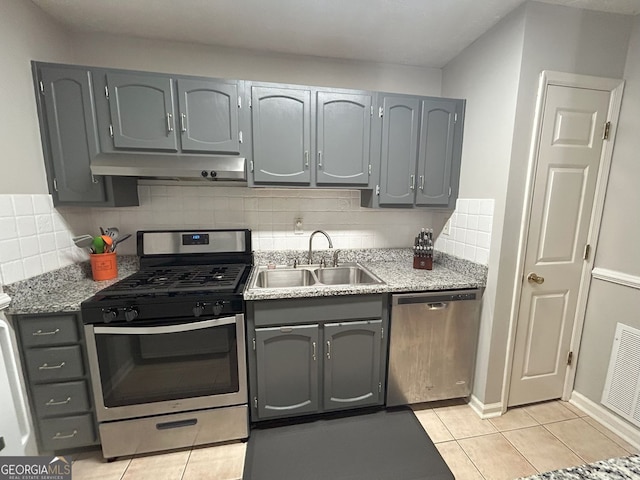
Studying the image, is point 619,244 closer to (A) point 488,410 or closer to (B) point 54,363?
(A) point 488,410

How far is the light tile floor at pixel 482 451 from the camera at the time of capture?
1.50 m

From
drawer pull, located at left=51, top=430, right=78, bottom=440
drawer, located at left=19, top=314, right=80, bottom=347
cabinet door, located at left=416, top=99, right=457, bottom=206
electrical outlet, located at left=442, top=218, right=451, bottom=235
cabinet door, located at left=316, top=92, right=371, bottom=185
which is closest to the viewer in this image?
drawer, located at left=19, top=314, right=80, bottom=347

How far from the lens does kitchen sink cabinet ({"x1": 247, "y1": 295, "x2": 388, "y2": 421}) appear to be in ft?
5.38

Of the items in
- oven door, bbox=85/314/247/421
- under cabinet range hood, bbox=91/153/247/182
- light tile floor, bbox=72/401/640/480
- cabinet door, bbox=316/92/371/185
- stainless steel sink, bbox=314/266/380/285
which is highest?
cabinet door, bbox=316/92/371/185

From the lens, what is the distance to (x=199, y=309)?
4.89ft

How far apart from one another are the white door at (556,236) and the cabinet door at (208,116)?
187 centimetres

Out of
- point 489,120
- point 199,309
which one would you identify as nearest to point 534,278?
point 489,120

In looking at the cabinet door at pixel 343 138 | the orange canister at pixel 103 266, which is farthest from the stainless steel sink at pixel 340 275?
the orange canister at pixel 103 266

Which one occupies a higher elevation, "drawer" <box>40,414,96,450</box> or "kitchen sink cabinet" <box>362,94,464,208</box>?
"kitchen sink cabinet" <box>362,94,464,208</box>

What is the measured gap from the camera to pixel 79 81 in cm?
159

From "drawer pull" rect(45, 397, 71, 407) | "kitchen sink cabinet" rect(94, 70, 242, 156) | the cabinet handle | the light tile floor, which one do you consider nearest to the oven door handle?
"drawer pull" rect(45, 397, 71, 407)

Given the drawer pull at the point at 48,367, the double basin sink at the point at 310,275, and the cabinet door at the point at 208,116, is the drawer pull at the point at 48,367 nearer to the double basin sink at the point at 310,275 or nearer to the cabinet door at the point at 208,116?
the double basin sink at the point at 310,275

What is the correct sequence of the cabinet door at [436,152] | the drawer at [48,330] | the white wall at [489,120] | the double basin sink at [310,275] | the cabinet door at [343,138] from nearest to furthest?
the drawer at [48,330]
the white wall at [489,120]
the cabinet door at [343,138]
the cabinet door at [436,152]
the double basin sink at [310,275]

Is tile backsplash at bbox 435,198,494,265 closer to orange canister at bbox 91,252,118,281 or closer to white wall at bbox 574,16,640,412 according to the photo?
white wall at bbox 574,16,640,412
